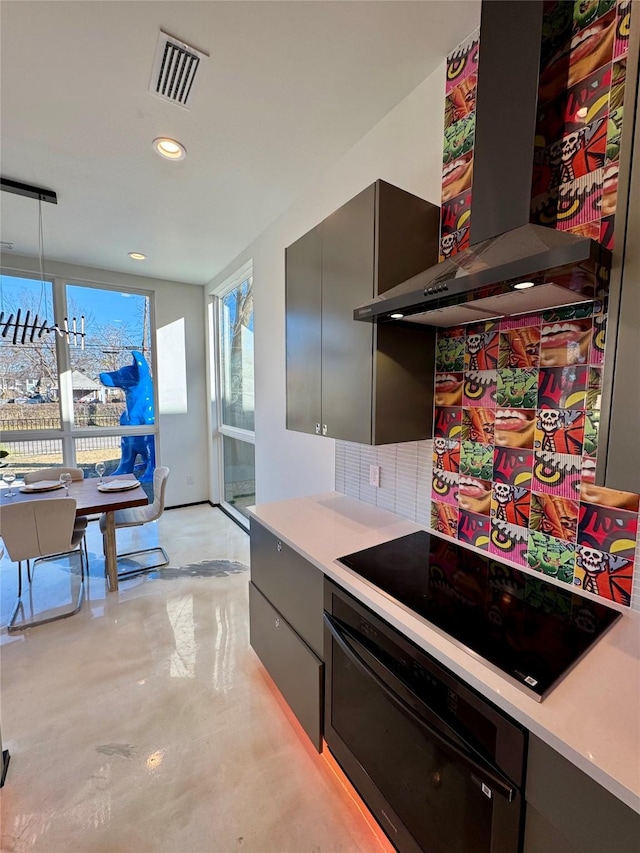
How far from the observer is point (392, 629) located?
3.65 ft

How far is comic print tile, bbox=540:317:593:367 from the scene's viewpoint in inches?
46.3

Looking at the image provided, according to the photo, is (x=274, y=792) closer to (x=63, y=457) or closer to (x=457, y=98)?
(x=457, y=98)

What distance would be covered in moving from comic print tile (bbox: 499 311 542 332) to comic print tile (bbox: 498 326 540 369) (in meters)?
0.01

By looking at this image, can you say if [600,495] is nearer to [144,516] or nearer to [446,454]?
[446,454]

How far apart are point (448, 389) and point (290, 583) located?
45.5 inches

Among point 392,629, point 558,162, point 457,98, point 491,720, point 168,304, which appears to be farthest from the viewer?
point 168,304

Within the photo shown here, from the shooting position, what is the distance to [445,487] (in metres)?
1.65

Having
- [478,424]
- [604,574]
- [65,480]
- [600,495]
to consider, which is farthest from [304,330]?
[65,480]

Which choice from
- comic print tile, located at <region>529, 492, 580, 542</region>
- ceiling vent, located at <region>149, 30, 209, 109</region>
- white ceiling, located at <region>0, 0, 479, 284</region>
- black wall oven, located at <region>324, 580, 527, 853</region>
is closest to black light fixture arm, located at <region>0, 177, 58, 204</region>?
white ceiling, located at <region>0, 0, 479, 284</region>

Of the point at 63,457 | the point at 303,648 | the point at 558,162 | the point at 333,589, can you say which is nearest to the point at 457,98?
the point at 558,162

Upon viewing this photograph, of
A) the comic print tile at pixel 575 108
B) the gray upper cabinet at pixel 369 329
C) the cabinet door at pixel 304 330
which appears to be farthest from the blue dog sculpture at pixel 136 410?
the comic print tile at pixel 575 108

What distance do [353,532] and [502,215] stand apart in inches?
55.3

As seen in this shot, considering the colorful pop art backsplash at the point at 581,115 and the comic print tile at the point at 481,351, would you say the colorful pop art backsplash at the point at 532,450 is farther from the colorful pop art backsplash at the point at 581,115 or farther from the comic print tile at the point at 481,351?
the colorful pop art backsplash at the point at 581,115

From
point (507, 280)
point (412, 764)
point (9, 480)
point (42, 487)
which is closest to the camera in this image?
point (507, 280)
